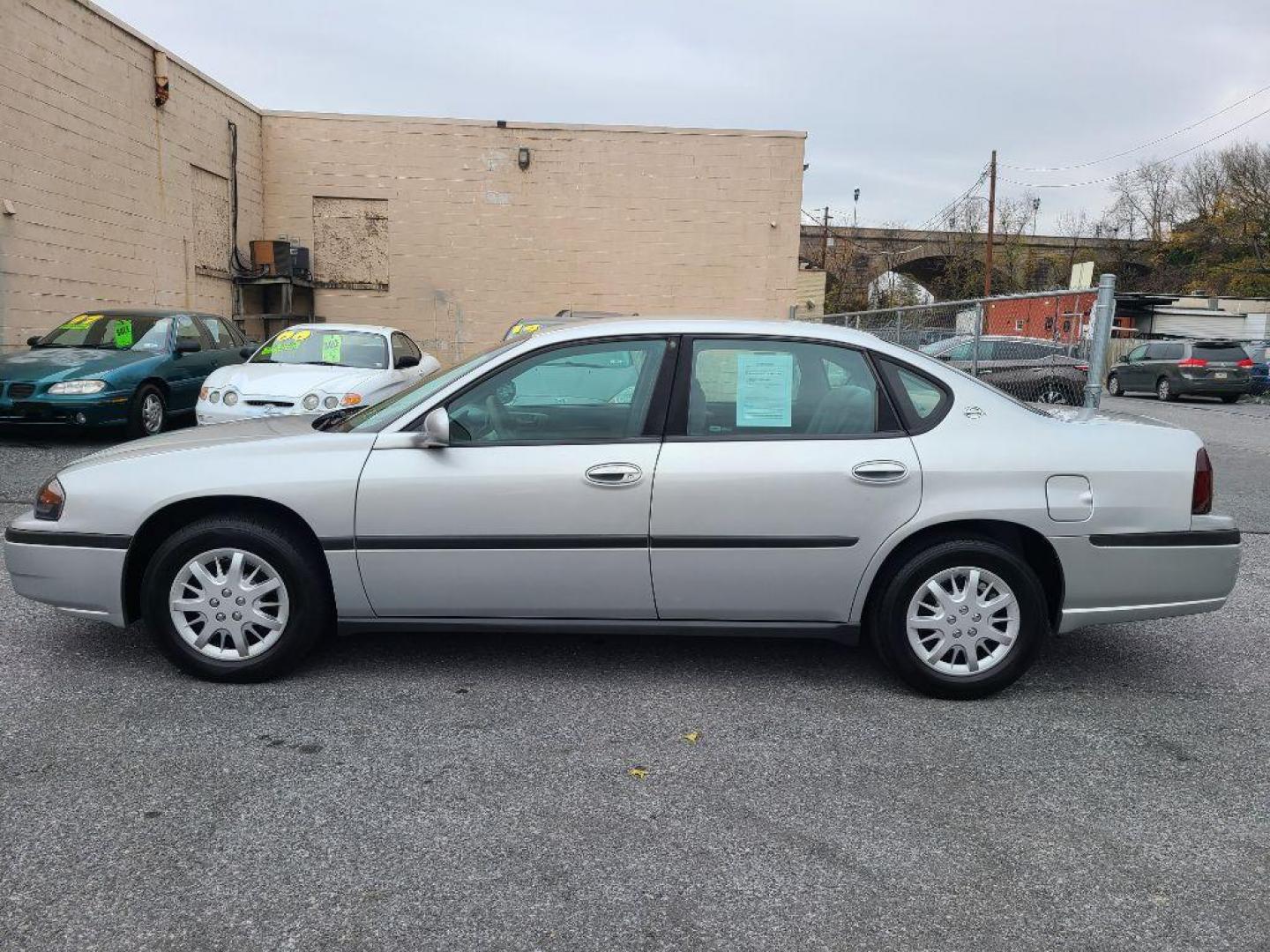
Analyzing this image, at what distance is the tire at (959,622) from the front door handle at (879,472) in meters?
0.32

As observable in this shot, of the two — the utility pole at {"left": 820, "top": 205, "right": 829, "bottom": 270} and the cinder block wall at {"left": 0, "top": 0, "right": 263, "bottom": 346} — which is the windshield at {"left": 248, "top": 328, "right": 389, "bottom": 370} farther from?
the utility pole at {"left": 820, "top": 205, "right": 829, "bottom": 270}

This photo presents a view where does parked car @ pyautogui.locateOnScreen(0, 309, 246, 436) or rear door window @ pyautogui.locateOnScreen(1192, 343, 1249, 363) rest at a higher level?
rear door window @ pyautogui.locateOnScreen(1192, 343, 1249, 363)

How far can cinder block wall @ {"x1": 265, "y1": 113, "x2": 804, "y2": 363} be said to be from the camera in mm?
20078

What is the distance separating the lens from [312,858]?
2.71 m

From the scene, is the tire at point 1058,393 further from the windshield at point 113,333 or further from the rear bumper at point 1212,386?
the rear bumper at point 1212,386

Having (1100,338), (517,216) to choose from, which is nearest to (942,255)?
(517,216)

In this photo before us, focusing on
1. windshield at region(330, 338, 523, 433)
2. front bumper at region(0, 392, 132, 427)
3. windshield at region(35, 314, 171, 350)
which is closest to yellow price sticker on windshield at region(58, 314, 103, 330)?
windshield at region(35, 314, 171, 350)

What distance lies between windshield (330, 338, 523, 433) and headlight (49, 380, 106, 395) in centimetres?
657

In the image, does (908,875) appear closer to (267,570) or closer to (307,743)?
(307,743)

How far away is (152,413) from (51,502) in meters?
7.08

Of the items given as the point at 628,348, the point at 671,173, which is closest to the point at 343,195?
the point at 671,173

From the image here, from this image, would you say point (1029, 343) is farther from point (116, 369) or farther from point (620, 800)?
point (116, 369)

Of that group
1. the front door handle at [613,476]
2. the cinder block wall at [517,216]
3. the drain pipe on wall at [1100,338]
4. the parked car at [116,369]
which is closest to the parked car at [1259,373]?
the cinder block wall at [517,216]

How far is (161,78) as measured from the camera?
15859 mm
